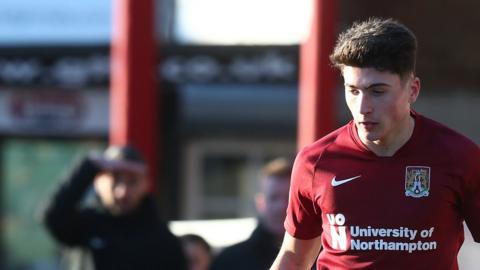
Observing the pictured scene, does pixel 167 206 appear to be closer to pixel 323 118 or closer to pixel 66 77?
pixel 66 77

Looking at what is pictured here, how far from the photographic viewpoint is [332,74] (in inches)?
392

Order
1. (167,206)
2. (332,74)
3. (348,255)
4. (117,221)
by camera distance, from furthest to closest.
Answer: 1. (167,206)
2. (332,74)
3. (117,221)
4. (348,255)

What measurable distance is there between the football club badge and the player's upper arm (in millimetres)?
412

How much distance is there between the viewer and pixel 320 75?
32.7ft

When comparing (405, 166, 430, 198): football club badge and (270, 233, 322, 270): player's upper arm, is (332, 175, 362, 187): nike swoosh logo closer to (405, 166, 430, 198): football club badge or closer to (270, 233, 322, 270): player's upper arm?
(405, 166, 430, 198): football club badge

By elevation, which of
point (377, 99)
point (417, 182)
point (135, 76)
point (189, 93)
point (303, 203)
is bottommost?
point (189, 93)

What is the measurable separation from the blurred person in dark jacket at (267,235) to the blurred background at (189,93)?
6050mm

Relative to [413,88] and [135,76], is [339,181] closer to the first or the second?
[413,88]

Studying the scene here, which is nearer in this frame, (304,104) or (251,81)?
(304,104)

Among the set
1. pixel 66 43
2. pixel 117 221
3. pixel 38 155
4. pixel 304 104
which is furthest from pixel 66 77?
pixel 117 221

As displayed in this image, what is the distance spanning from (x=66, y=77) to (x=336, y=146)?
28.7ft

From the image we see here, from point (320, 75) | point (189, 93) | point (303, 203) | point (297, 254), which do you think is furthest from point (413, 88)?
point (189, 93)

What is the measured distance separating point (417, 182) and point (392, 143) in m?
0.14

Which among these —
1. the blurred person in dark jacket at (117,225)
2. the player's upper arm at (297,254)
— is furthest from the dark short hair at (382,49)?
the blurred person in dark jacket at (117,225)
